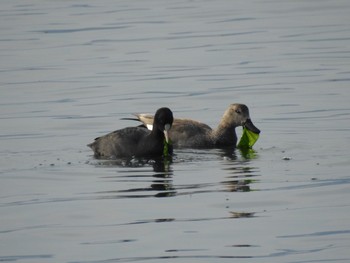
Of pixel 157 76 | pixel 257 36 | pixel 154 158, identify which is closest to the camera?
pixel 154 158

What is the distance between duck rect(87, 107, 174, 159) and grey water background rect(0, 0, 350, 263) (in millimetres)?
339

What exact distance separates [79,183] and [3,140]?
429cm

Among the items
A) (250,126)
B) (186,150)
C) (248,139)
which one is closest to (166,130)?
(186,150)

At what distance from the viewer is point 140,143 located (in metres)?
18.6

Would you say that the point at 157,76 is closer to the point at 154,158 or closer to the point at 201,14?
the point at 154,158

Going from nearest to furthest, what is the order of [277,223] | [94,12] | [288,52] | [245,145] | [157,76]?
[277,223] < [245,145] < [157,76] < [288,52] < [94,12]

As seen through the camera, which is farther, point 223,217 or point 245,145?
point 245,145

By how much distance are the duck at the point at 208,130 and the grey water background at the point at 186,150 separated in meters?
0.45

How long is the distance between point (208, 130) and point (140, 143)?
1820mm

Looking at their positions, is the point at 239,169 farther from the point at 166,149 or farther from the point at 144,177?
the point at 166,149

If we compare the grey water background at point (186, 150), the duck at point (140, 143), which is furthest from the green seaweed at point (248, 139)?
the duck at point (140, 143)

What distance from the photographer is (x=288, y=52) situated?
99.3 ft

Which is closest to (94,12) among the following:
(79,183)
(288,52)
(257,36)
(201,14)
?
(201,14)

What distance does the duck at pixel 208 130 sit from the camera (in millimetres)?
19844
